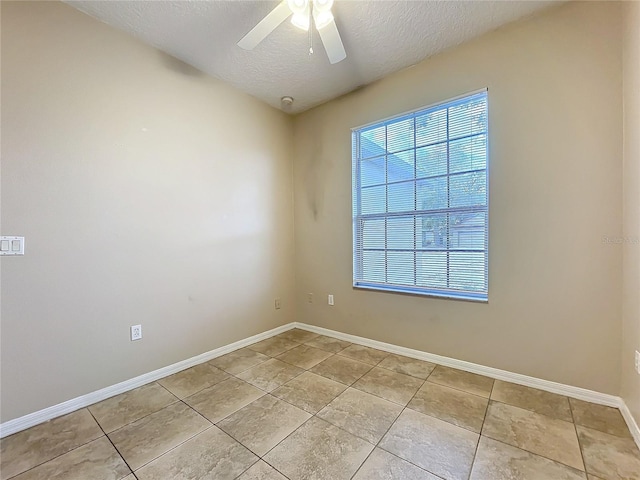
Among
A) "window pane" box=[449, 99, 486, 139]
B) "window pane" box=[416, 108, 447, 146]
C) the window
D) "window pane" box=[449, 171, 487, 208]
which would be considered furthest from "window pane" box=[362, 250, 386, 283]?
"window pane" box=[449, 99, 486, 139]

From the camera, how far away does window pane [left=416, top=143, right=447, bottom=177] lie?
93.0 inches

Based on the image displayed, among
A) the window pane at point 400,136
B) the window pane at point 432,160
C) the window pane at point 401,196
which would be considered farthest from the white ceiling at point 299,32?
the window pane at point 401,196

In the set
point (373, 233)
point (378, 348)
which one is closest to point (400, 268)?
point (373, 233)

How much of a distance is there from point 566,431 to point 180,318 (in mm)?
2784

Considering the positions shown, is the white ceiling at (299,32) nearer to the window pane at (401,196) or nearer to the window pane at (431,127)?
the window pane at (431,127)

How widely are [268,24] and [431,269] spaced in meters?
2.22

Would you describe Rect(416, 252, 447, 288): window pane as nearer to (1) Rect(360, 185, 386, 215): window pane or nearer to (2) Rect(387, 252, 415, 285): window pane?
(2) Rect(387, 252, 415, 285): window pane

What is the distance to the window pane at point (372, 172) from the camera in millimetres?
2762

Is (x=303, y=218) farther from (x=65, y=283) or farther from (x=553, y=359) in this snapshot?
(x=553, y=359)

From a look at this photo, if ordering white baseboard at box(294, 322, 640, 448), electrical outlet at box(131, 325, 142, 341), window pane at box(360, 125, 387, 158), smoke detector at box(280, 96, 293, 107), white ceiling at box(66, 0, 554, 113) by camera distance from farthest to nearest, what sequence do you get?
smoke detector at box(280, 96, 293, 107) → window pane at box(360, 125, 387, 158) → electrical outlet at box(131, 325, 142, 341) → white ceiling at box(66, 0, 554, 113) → white baseboard at box(294, 322, 640, 448)

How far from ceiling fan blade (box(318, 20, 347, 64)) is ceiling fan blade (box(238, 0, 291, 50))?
0.24 m

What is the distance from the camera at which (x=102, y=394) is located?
6.30ft

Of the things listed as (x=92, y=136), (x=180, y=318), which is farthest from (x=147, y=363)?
(x=92, y=136)

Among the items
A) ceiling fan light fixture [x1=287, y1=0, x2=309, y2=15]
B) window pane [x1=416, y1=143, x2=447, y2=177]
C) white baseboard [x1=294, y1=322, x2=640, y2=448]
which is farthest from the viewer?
window pane [x1=416, y1=143, x2=447, y2=177]
